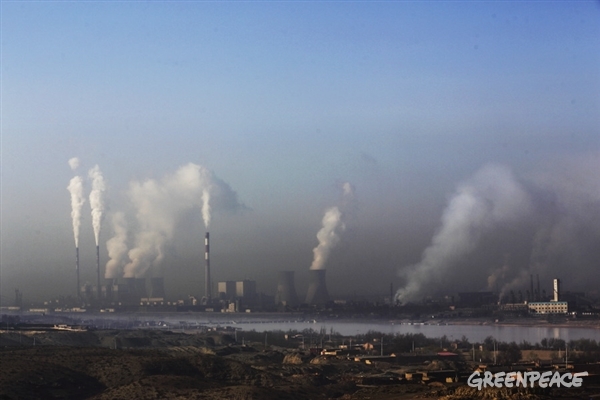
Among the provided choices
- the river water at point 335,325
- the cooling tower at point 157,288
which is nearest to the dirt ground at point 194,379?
the river water at point 335,325

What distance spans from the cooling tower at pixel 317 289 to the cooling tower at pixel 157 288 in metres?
22.3

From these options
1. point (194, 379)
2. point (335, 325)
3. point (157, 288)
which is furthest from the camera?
point (157, 288)

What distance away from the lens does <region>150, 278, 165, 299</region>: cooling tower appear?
3738 inches

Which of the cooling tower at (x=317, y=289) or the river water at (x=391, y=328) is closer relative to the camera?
the river water at (x=391, y=328)

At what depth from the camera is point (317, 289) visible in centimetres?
7350

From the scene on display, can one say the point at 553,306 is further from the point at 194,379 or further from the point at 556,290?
the point at 194,379

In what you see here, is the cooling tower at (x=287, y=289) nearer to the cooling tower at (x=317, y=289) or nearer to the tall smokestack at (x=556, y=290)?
the cooling tower at (x=317, y=289)

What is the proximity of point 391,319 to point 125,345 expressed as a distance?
40.0 meters

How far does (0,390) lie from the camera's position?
20328mm

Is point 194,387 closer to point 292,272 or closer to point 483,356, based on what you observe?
point 483,356

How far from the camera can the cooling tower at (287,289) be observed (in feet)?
258

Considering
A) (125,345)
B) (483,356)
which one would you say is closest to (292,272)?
(125,345)

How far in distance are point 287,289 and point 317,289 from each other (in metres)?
5.94

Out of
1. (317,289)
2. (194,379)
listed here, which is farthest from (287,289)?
(194,379)
